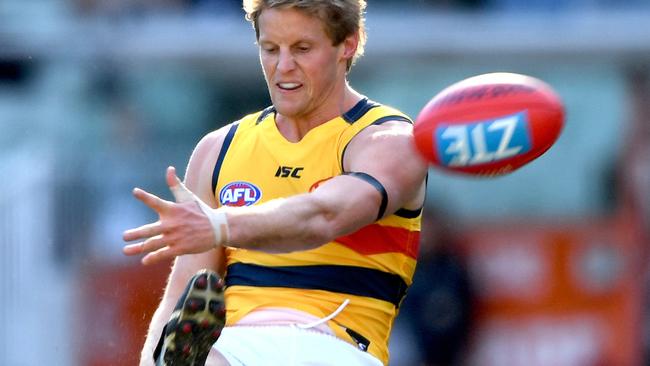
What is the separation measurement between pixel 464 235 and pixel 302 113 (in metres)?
5.45

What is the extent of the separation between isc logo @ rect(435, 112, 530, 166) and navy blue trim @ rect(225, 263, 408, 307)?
1.78 feet

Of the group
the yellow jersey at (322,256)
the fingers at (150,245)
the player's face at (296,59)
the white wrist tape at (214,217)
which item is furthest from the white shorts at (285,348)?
the player's face at (296,59)

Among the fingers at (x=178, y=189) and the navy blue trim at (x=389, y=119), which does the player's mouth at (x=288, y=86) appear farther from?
the fingers at (x=178, y=189)

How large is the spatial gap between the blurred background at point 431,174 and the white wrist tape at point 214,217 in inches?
180

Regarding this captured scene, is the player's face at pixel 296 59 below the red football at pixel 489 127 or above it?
above

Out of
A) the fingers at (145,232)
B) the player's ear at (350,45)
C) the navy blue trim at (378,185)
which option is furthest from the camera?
the player's ear at (350,45)

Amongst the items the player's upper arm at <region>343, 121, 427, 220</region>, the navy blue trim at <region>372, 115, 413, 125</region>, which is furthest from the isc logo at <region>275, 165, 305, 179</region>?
the navy blue trim at <region>372, 115, 413, 125</region>

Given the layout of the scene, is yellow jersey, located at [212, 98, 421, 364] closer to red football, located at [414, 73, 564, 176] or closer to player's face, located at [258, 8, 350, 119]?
player's face, located at [258, 8, 350, 119]

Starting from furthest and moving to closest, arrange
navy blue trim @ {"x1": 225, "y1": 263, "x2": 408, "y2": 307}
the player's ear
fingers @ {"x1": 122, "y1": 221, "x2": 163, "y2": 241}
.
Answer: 1. the player's ear
2. navy blue trim @ {"x1": 225, "y1": 263, "x2": 408, "y2": 307}
3. fingers @ {"x1": 122, "y1": 221, "x2": 163, "y2": 241}

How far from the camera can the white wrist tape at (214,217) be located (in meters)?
4.82

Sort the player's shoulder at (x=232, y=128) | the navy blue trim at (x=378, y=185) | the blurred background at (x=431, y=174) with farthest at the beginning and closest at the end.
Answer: the blurred background at (x=431, y=174), the player's shoulder at (x=232, y=128), the navy blue trim at (x=378, y=185)

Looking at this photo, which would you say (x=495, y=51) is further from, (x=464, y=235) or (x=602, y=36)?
(x=464, y=235)

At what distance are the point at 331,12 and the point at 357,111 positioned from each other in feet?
1.27

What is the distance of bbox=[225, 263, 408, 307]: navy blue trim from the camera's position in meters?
5.46
